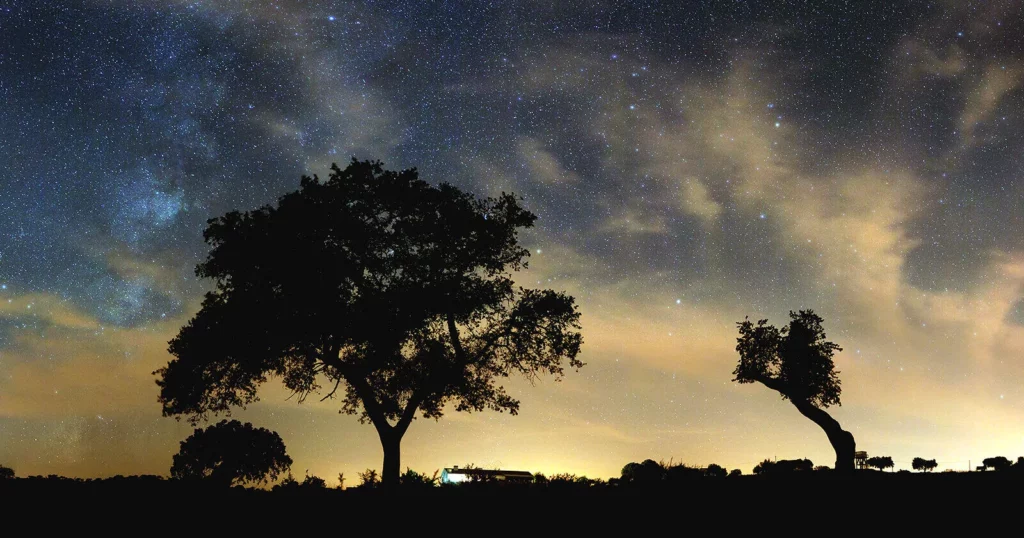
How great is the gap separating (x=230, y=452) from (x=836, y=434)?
43.1m

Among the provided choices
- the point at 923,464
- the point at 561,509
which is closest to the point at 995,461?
the point at 923,464

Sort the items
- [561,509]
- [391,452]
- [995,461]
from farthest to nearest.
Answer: [391,452] → [995,461] → [561,509]

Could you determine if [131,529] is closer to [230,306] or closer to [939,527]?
[939,527]

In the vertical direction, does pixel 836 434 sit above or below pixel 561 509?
above

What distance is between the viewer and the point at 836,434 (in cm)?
2561

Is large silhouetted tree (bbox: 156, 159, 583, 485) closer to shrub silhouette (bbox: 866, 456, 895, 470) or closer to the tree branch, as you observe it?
the tree branch

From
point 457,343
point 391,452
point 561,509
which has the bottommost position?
point 561,509

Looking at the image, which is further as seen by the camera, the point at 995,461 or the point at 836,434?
the point at 836,434

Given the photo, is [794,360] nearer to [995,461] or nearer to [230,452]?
[995,461]

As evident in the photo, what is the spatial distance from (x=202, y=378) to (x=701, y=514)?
24.0m

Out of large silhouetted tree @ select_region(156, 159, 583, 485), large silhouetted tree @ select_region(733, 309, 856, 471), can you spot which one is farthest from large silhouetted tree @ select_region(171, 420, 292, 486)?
large silhouetted tree @ select_region(733, 309, 856, 471)

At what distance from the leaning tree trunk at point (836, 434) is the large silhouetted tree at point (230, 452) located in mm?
40570

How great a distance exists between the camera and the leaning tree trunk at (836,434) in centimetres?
2503

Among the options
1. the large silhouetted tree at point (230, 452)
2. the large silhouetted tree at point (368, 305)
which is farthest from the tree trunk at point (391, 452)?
the large silhouetted tree at point (230, 452)
